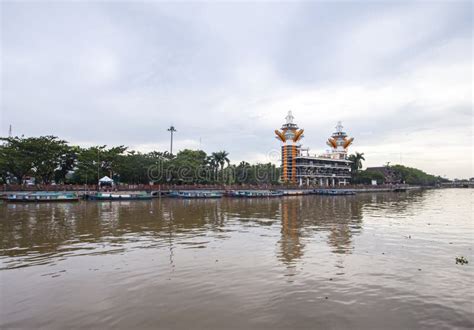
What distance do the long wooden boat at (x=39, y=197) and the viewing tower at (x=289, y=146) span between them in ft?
213

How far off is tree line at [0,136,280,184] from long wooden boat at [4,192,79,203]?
8204 mm

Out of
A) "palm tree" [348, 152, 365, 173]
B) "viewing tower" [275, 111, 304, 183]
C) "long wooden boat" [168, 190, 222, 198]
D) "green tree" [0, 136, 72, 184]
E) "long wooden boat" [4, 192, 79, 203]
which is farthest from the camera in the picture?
"palm tree" [348, 152, 365, 173]

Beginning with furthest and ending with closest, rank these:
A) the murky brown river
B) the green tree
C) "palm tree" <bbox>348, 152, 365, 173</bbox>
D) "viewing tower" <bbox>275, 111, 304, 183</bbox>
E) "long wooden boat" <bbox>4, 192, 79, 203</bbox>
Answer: "palm tree" <bbox>348, 152, 365, 173</bbox> → "viewing tower" <bbox>275, 111, 304, 183</bbox> → the green tree → "long wooden boat" <bbox>4, 192, 79, 203</bbox> → the murky brown river

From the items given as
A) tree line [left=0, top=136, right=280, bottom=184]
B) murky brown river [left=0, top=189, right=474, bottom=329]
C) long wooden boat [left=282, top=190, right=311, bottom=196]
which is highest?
tree line [left=0, top=136, right=280, bottom=184]

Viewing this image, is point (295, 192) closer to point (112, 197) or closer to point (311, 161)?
point (311, 161)

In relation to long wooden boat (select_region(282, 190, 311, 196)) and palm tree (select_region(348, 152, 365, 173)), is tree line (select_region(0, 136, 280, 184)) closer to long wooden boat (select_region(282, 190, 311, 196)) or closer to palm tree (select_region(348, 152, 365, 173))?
long wooden boat (select_region(282, 190, 311, 196))

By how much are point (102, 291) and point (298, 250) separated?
875 cm

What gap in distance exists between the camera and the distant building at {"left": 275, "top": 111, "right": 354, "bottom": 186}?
99.4 metres

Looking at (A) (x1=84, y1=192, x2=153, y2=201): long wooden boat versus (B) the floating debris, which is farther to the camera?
(A) (x1=84, y1=192, x2=153, y2=201): long wooden boat

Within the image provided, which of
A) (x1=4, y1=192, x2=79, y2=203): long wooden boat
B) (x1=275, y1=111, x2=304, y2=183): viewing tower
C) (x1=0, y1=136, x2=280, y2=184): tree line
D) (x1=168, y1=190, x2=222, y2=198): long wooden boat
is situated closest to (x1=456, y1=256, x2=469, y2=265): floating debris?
(x1=4, y1=192, x2=79, y2=203): long wooden boat

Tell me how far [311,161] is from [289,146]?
12012mm

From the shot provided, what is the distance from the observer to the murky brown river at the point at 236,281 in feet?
25.0

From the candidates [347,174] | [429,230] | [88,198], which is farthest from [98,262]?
[347,174]

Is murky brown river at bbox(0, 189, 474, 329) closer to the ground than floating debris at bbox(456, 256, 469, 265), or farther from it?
closer to the ground
